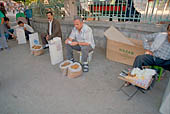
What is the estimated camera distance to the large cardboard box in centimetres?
285

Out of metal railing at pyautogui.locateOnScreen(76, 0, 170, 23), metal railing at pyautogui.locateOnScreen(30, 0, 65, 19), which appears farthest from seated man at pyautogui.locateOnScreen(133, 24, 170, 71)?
metal railing at pyautogui.locateOnScreen(30, 0, 65, 19)

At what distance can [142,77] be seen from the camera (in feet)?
6.08

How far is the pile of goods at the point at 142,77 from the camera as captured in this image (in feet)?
5.95

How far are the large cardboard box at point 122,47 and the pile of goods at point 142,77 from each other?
1.01 m

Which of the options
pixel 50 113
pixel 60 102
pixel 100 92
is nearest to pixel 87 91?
pixel 100 92

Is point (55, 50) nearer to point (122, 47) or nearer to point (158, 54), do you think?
point (122, 47)

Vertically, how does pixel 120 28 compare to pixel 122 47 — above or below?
above

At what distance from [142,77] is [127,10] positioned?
2512mm

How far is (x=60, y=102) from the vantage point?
2027mm

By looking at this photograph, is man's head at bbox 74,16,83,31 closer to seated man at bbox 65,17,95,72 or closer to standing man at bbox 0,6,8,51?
seated man at bbox 65,17,95,72

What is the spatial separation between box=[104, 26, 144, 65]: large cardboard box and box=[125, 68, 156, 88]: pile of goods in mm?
1009

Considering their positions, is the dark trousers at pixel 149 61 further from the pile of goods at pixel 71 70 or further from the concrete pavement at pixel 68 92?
the pile of goods at pixel 71 70

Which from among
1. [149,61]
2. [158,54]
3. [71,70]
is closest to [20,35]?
[71,70]

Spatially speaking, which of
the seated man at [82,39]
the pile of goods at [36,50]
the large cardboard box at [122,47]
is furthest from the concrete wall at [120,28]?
the pile of goods at [36,50]
